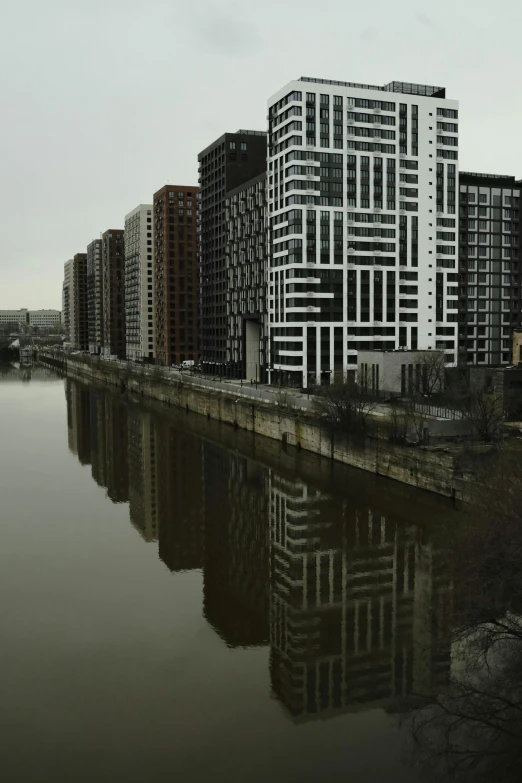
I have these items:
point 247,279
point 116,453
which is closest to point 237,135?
point 247,279

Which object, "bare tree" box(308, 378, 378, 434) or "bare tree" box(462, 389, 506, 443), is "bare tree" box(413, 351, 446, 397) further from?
"bare tree" box(462, 389, 506, 443)

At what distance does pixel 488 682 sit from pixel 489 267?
295 feet

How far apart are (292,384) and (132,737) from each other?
6599cm

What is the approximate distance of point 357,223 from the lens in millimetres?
83500

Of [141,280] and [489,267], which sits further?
[141,280]

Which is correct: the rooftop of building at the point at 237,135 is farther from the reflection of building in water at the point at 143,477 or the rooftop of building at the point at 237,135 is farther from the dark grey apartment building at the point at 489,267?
the reflection of building in water at the point at 143,477

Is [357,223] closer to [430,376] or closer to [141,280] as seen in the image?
[430,376]

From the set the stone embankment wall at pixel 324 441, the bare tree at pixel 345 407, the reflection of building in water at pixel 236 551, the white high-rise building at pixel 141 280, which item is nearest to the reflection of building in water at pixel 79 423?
the stone embankment wall at pixel 324 441

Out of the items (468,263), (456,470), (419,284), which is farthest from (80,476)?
(468,263)

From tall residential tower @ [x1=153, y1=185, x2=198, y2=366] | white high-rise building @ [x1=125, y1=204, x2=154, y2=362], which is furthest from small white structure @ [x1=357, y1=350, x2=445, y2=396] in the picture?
white high-rise building @ [x1=125, y1=204, x2=154, y2=362]

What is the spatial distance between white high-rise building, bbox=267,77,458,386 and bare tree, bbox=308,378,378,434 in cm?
2708

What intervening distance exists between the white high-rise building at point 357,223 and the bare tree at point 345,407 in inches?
1066

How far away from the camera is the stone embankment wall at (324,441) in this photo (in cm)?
4019

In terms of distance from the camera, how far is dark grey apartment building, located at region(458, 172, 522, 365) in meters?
97.2
